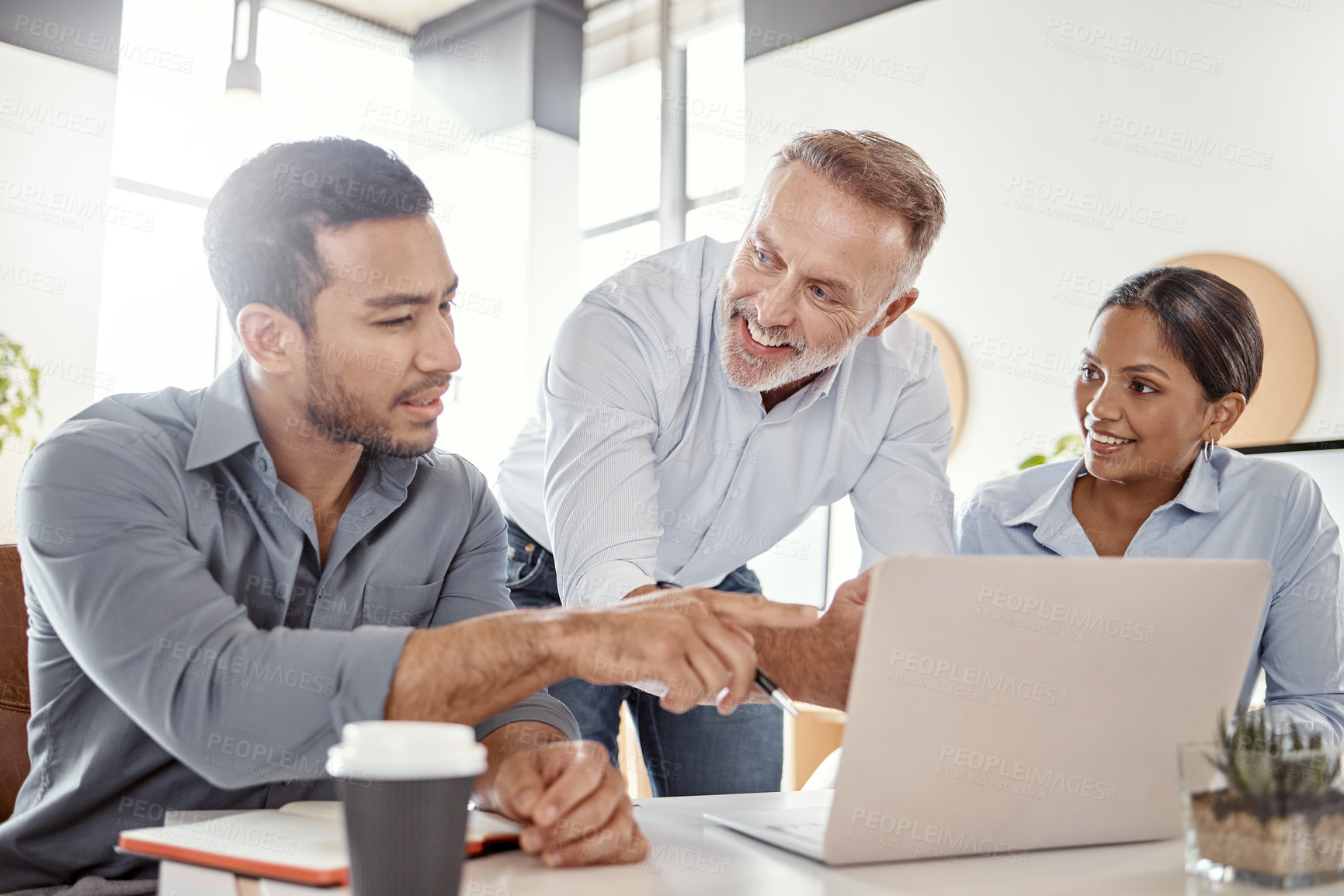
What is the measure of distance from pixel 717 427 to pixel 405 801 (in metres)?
1.29

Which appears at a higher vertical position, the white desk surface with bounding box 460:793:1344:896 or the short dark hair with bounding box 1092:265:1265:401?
the short dark hair with bounding box 1092:265:1265:401

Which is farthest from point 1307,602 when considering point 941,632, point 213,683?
point 213,683

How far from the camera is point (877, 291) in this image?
5.58 ft

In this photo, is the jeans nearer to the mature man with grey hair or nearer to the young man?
the mature man with grey hair

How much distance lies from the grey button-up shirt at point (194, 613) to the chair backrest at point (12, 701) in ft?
0.31

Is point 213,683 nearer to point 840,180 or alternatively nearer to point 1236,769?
point 1236,769

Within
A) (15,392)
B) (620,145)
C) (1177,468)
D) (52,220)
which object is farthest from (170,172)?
(1177,468)

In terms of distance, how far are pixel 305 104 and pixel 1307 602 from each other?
548 centimetres

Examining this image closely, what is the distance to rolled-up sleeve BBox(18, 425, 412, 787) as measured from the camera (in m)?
0.96

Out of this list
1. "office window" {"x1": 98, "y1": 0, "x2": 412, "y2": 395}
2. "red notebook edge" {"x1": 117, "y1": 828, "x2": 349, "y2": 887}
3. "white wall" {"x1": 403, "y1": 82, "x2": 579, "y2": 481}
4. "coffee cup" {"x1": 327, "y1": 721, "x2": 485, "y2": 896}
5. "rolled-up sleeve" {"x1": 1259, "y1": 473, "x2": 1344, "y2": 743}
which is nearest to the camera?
"coffee cup" {"x1": 327, "y1": 721, "x2": 485, "y2": 896}

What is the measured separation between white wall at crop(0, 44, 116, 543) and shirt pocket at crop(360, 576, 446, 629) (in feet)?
11.9

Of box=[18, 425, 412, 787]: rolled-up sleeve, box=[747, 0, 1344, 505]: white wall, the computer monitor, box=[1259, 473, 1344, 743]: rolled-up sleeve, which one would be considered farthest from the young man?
box=[747, 0, 1344, 505]: white wall

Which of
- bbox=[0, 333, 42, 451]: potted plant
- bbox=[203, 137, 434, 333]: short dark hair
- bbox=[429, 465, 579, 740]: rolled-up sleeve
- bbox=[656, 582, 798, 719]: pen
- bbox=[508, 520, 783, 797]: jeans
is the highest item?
bbox=[0, 333, 42, 451]: potted plant

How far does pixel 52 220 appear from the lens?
4.50m
